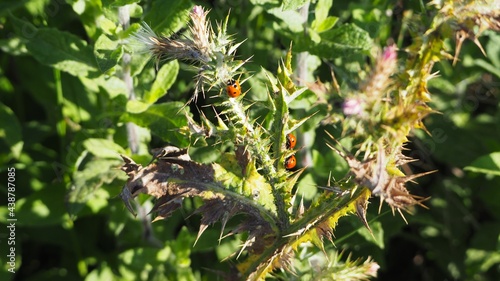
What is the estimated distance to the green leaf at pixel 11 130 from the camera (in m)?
3.20

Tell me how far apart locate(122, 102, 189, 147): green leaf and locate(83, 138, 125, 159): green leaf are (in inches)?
8.5

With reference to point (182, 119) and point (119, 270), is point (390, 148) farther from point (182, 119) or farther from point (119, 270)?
point (119, 270)

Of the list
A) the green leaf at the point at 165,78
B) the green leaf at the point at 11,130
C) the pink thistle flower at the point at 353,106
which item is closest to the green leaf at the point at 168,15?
the green leaf at the point at 165,78

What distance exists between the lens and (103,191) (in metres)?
3.12

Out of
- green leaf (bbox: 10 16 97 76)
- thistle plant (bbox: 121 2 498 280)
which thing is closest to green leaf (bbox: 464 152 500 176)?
thistle plant (bbox: 121 2 498 280)

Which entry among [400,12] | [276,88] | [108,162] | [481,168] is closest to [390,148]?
[276,88]

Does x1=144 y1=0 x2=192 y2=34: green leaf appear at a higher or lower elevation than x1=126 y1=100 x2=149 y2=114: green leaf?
higher

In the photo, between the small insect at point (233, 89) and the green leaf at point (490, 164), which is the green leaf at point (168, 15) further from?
the green leaf at point (490, 164)

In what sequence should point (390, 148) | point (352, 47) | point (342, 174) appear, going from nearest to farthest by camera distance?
point (390, 148), point (352, 47), point (342, 174)

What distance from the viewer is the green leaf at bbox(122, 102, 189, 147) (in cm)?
271

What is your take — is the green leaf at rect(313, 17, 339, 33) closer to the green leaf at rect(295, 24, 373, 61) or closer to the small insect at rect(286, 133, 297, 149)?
the green leaf at rect(295, 24, 373, 61)

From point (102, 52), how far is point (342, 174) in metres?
1.28

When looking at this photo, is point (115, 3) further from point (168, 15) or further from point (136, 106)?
point (136, 106)

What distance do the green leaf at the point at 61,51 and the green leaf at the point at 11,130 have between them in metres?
0.51
